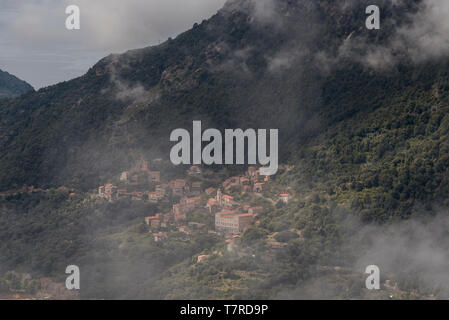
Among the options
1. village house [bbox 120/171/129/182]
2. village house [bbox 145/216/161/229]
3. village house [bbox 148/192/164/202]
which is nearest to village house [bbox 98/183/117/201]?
village house [bbox 120/171/129/182]

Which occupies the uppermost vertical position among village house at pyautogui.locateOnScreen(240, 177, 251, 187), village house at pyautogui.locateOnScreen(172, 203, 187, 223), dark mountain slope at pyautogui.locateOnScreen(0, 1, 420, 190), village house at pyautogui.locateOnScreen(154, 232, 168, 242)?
dark mountain slope at pyautogui.locateOnScreen(0, 1, 420, 190)

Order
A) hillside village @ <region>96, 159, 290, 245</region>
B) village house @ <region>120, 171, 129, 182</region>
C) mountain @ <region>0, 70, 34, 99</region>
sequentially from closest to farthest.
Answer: hillside village @ <region>96, 159, 290, 245</region>
village house @ <region>120, 171, 129, 182</region>
mountain @ <region>0, 70, 34, 99</region>

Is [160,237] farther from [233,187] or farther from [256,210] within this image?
[233,187]

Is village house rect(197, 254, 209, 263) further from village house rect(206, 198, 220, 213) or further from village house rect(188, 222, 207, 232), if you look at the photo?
village house rect(206, 198, 220, 213)

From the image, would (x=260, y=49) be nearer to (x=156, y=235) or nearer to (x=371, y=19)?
(x=371, y=19)

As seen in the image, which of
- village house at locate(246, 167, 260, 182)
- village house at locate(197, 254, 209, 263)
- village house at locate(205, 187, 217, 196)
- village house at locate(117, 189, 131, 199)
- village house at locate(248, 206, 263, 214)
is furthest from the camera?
village house at locate(117, 189, 131, 199)

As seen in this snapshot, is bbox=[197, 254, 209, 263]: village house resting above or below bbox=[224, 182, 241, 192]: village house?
below

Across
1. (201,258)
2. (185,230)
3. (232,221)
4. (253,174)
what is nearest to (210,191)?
(253,174)
